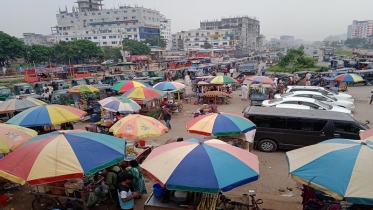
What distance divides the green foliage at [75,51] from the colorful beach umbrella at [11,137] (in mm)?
Result: 49891

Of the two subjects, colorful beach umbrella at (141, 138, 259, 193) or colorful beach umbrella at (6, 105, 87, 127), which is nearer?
colorful beach umbrella at (141, 138, 259, 193)

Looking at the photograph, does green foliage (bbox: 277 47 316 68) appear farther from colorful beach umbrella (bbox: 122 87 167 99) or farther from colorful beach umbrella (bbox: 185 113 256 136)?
colorful beach umbrella (bbox: 185 113 256 136)

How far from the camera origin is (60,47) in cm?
5188

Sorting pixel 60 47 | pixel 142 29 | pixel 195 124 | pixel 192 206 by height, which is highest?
pixel 142 29

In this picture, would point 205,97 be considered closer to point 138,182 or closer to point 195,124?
point 195,124

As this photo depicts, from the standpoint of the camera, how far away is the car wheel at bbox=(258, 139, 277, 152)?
890 cm

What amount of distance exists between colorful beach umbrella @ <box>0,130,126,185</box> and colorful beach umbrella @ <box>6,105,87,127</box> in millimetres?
2701

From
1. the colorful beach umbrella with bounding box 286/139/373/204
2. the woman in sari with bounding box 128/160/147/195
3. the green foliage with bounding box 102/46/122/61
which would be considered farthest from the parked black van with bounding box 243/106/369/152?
the green foliage with bounding box 102/46/122/61

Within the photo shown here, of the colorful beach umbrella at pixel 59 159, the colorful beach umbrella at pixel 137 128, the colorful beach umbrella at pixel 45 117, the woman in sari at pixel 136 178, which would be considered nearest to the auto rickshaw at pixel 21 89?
the colorful beach umbrella at pixel 45 117

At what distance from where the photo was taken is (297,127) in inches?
337

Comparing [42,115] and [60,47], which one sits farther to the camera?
[60,47]

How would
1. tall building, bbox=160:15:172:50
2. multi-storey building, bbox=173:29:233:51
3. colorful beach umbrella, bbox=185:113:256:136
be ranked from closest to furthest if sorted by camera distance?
1. colorful beach umbrella, bbox=185:113:256:136
2. multi-storey building, bbox=173:29:233:51
3. tall building, bbox=160:15:172:50

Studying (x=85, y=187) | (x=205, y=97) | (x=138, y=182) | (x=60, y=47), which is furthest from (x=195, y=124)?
(x=60, y=47)

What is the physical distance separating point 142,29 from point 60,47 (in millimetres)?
51168
